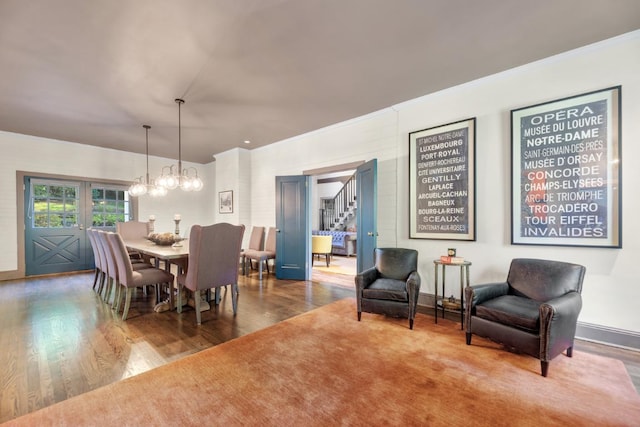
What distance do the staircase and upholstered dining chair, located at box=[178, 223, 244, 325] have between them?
7090 millimetres

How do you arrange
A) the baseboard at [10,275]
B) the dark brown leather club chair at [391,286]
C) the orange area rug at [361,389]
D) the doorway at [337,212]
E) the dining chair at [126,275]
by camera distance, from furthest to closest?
1. the doorway at [337,212]
2. the baseboard at [10,275]
3. the dining chair at [126,275]
4. the dark brown leather club chair at [391,286]
5. the orange area rug at [361,389]

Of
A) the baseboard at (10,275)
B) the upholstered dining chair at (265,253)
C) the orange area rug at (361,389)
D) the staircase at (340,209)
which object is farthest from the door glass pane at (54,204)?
the staircase at (340,209)

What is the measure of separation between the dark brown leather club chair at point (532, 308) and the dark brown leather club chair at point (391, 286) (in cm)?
57

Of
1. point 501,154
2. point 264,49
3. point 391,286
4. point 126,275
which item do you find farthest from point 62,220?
point 501,154

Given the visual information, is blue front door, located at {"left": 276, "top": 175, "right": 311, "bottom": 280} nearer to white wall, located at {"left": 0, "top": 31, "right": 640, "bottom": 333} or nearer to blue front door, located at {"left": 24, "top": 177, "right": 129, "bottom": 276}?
white wall, located at {"left": 0, "top": 31, "right": 640, "bottom": 333}

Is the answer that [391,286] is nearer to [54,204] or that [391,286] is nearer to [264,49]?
[264,49]

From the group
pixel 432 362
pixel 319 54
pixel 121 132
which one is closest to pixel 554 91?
pixel 319 54

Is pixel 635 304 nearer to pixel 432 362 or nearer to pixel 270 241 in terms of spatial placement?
pixel 432 362

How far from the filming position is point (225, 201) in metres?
6.80

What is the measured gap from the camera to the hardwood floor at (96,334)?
1.97m

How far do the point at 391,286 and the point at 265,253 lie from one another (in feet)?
9.85

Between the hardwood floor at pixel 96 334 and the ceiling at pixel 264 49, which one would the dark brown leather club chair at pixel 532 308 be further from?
the ceiling at pixel 264 49

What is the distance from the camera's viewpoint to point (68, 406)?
5.59 ft

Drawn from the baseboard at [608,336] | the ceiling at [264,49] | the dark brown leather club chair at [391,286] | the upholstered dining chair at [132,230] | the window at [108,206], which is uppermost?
the ceiling at [264,49]
